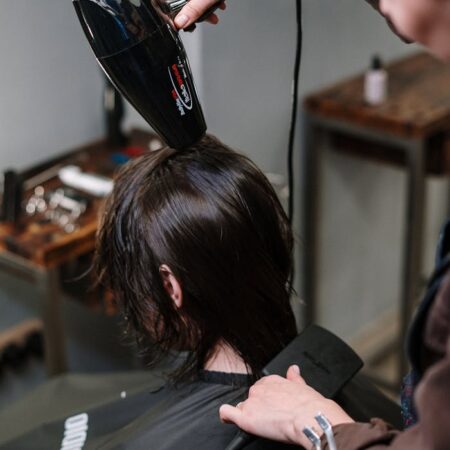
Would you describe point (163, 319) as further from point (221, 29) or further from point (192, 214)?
point (221, 29)

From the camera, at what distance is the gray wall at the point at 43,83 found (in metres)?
2.02

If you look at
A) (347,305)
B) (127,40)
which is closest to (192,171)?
(127,40)

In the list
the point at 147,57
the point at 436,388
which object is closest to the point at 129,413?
the point at 147,57

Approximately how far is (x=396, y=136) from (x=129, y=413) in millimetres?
1132

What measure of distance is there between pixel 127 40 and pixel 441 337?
1.61 feet

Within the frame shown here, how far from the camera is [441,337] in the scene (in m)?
0.72

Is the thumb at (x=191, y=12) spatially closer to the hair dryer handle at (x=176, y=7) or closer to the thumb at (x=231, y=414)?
the hair dryer handle at (x=176, y=7)

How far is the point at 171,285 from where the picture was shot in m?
1.08

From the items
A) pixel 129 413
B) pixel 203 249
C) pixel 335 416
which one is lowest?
pixel 129 413

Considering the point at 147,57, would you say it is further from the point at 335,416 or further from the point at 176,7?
the point at 335,416

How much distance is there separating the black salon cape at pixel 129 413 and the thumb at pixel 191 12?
18.8 inches

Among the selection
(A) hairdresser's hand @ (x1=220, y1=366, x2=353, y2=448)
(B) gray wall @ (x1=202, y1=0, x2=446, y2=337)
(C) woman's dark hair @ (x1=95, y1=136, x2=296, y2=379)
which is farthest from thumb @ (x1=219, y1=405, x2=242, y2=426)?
(B) gray wall @ (x1=202, y1=0, x2=446, y2=337)

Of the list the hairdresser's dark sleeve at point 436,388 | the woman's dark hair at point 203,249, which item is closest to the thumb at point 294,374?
the woman's dark hair at point 203,249

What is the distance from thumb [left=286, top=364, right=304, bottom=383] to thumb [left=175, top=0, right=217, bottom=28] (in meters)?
0.44
